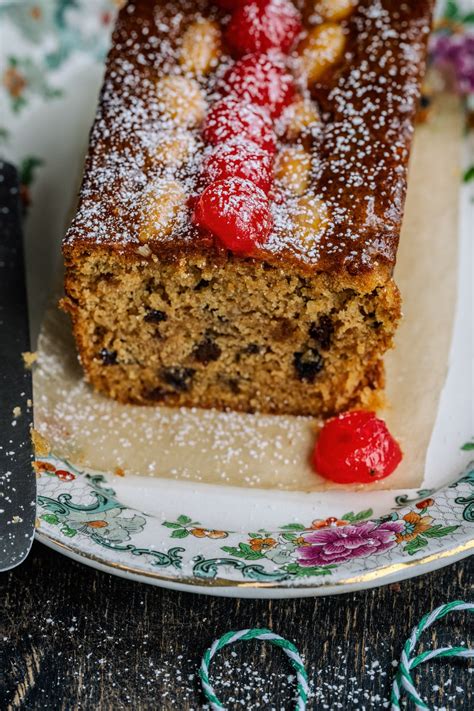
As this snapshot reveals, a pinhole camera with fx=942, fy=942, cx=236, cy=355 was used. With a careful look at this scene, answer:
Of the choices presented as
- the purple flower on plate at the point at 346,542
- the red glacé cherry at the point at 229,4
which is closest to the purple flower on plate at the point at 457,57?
the red glacé cherry at the point at 229,4

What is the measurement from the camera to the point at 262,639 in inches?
95.7

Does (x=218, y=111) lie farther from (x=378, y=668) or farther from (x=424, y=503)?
(x=378, y=668)

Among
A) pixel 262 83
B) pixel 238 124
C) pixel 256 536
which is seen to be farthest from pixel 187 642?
pixel 262 83

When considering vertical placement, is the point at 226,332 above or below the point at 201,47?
below

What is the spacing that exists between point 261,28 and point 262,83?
25 cm

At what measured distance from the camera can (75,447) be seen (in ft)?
9.43

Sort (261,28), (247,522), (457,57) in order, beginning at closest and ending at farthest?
1. (247,522)
2. (261,28)
3. (457,57)

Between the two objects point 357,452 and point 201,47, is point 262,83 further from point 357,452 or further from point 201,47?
point 357,452

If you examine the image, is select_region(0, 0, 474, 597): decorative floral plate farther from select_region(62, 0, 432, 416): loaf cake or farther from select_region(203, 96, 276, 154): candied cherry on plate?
select_region(203, 96, 276, 154): candied cherry on plate

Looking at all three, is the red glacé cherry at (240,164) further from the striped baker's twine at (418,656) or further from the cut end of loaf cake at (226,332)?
the striped baker's twine at (418,656)

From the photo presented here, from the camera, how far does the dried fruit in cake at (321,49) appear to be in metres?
3.09

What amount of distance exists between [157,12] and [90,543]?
1849mm

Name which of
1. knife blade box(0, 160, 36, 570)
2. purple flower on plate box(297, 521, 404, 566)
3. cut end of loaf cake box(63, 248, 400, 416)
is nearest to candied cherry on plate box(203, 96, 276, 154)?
cut end of loaf cake box(63, 248, 400, 416)

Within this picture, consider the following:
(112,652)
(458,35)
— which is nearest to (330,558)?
(112,652)
